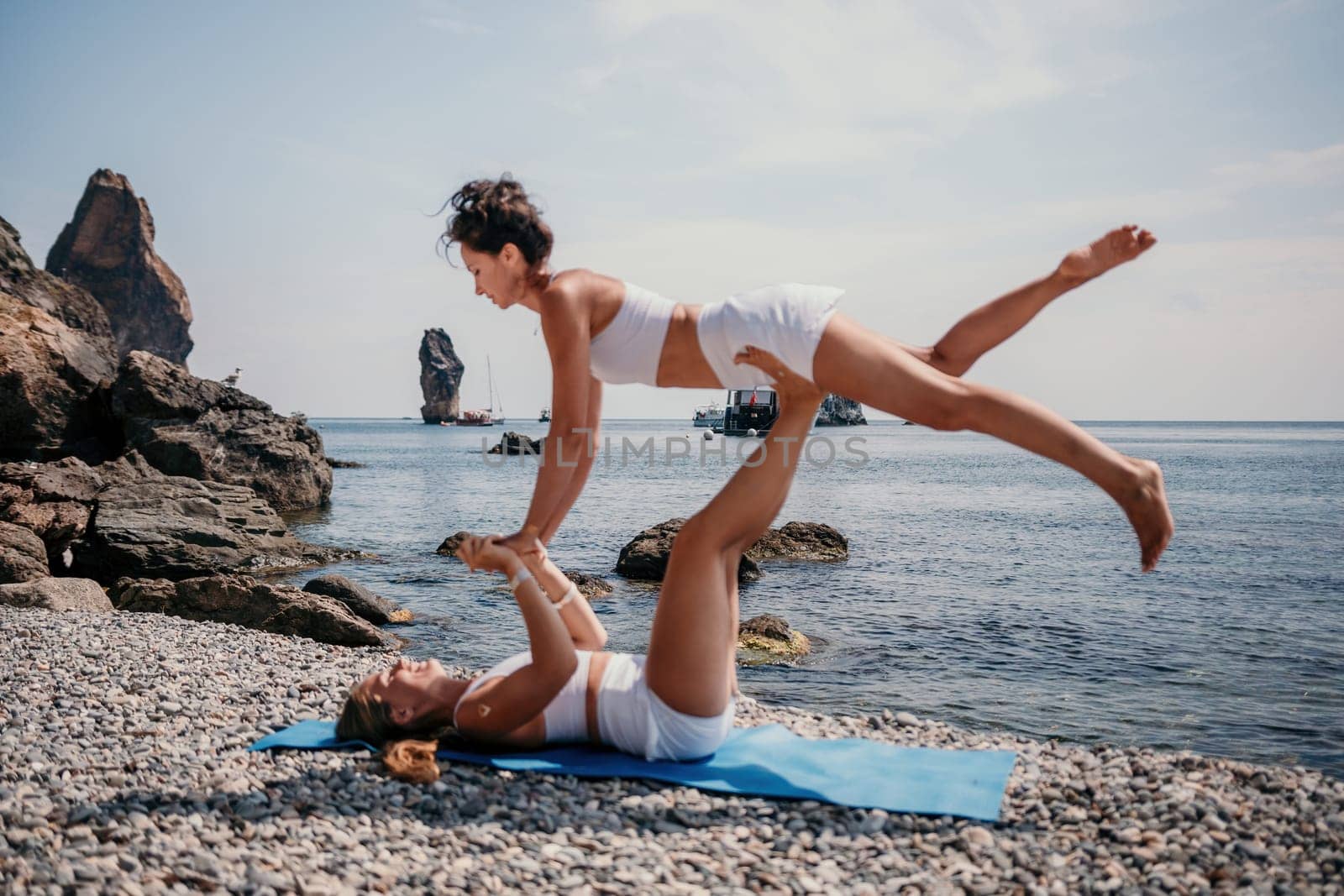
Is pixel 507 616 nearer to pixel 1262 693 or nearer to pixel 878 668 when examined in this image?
pixel 878 668

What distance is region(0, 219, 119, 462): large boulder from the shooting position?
19.2 metres

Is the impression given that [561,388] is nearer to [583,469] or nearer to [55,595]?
[583,469]

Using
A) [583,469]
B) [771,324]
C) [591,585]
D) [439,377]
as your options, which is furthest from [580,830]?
[439,377]

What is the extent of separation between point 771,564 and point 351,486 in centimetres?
2622

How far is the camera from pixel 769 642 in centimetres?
1023

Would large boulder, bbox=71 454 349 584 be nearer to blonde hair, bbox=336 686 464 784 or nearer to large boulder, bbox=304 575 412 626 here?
large boulder, bbox=304 575 412 626

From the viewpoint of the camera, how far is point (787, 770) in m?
4.49

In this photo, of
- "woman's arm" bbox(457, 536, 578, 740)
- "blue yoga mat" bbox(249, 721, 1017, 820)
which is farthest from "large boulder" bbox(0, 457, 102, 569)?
"woman's arm" bbox(457, 536, 578, 740)

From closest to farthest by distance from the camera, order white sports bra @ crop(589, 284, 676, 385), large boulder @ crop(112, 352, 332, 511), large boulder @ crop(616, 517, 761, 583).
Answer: white sports bra @ crop(589, 284, 676, 385) → large boulder @ crop(616, 517, 761, 583) → large boulder @ crop(112, 352, 332, 511)

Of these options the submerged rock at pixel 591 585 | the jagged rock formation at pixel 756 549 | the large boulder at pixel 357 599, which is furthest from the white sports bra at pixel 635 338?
the jagged rock formation at pixel 756 549

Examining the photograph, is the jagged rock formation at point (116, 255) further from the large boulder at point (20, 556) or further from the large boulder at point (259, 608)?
the large boulder at point (259, 608)

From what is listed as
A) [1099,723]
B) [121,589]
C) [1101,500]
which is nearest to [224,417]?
[121,589]

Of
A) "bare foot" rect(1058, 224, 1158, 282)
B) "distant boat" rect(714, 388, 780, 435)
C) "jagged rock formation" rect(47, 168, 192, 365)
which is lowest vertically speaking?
"bare foot" rect(1058, 224, 1158, 282)

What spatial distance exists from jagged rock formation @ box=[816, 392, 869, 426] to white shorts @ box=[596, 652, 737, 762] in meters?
95.0
